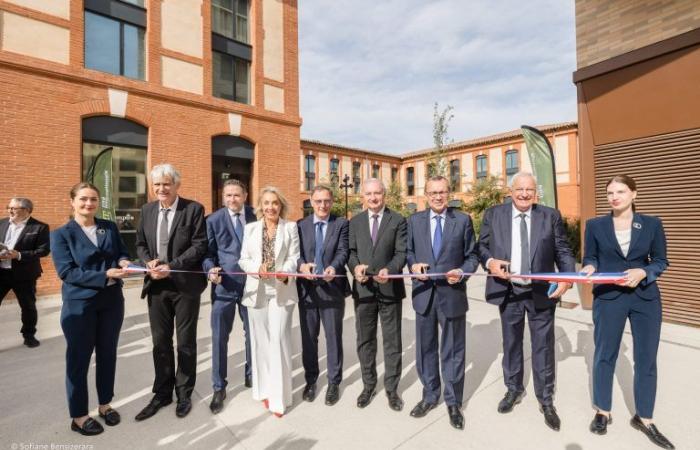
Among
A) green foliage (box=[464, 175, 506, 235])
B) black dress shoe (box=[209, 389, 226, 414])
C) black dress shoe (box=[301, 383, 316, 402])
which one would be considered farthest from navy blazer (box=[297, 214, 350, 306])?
green foliage (box=[464, 175, 506, 235])

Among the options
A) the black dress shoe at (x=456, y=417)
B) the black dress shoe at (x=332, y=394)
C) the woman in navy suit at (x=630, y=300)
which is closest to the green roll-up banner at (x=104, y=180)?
the black dress shoe at (x=332, y=394)

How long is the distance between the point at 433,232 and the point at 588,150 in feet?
18.0

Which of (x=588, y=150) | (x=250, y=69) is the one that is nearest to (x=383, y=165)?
(x=250, y=69)

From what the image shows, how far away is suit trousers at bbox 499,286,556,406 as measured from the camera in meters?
3.20

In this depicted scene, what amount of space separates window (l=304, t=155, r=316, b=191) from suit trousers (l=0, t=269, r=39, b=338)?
28.6 metres

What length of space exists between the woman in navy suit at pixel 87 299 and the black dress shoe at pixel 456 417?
2945 millimetres

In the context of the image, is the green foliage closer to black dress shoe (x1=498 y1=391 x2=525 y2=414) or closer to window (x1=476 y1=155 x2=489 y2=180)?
window (x1=476 y1=155 x2=489 y2=180)

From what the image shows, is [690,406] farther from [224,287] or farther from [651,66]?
[651,66]

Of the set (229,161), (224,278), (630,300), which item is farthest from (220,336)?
(229,161)

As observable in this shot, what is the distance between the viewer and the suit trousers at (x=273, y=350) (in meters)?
3.30

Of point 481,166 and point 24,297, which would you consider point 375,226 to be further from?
point 481,166

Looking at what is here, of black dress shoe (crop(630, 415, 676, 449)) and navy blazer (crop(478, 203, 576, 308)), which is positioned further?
navy blazer (crop(478, 203, 576, 308))

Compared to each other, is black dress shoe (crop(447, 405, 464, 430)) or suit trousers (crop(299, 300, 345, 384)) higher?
suit trousers (crop(299, 300, 345, 384))

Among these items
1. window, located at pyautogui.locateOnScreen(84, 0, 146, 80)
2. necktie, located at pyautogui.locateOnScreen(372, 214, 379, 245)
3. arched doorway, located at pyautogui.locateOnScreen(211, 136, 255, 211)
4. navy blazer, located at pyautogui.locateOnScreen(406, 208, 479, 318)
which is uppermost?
window, located at pyautogui.locateOnScreen(84, 0, 146, 80)
